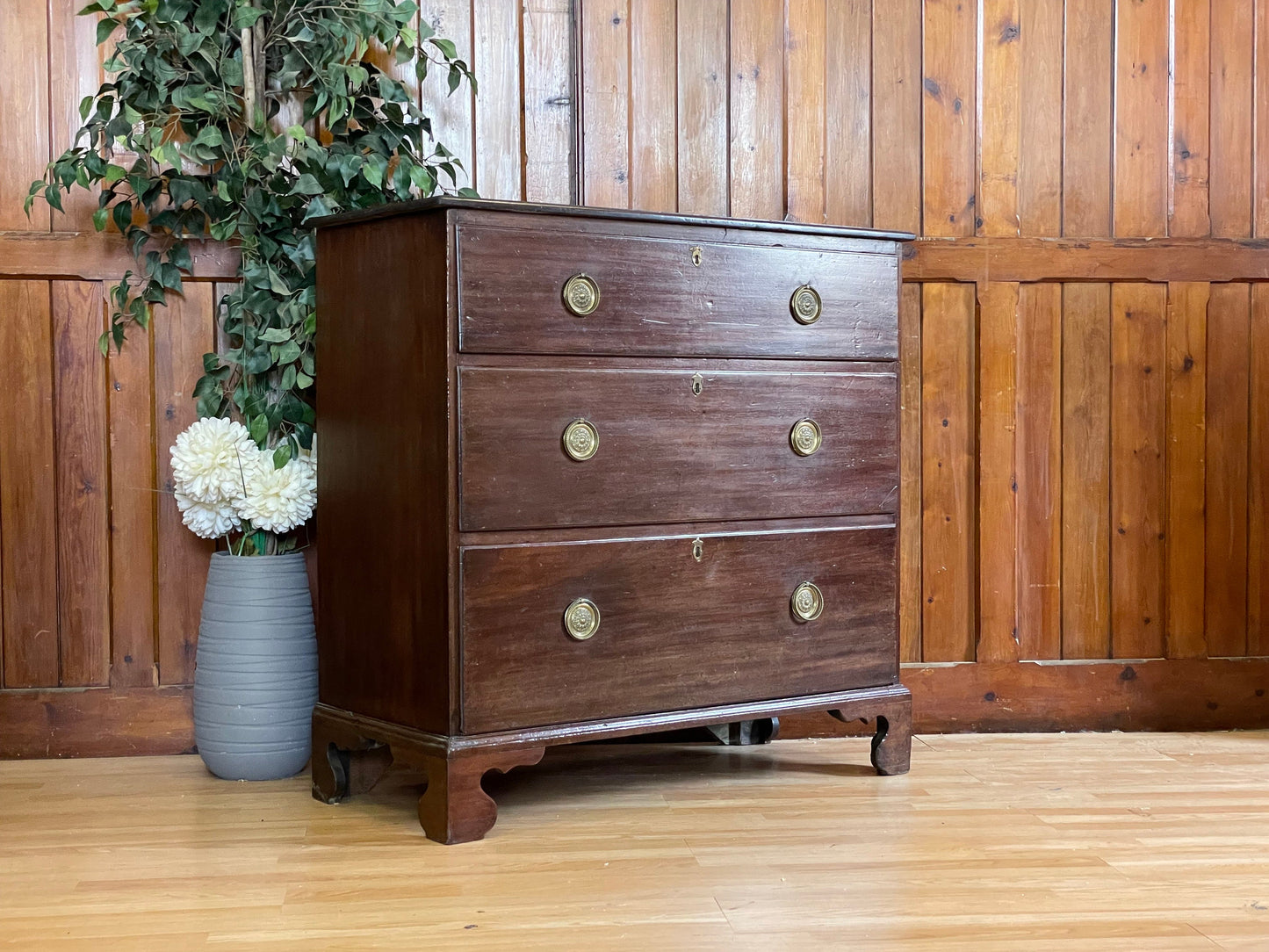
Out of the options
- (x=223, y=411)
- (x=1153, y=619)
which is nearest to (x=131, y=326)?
(x=223, y=411)

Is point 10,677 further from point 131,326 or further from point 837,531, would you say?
point 837,531

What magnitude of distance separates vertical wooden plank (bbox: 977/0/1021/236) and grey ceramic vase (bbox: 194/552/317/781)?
1638 mm

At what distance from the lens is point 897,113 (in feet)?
8.88

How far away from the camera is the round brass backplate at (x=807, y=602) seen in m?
2.26

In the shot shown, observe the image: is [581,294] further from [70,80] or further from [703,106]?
[70,80]

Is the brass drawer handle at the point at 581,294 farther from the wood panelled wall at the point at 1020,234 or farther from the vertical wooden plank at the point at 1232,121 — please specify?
the vertical wooden plank at the point at 1232,121

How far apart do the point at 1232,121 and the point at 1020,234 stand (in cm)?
54

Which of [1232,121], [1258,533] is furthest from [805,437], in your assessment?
[1232,121]

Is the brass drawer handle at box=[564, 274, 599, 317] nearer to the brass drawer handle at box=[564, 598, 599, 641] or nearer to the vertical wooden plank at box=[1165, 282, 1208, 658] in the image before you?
the brass drawer handle at box=[564, 598, 599, 641]

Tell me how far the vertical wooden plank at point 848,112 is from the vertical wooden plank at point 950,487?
0.30 metres

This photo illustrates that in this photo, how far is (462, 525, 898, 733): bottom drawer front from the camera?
78.1 inches

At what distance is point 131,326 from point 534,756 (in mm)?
1198

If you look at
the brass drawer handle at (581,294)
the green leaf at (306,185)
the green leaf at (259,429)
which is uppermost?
the green leaf at (306,185)

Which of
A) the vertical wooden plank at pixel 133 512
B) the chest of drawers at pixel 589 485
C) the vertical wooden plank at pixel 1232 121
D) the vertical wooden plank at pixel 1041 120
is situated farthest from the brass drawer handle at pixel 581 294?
the vertical wooden plank at pixel 1232 121
